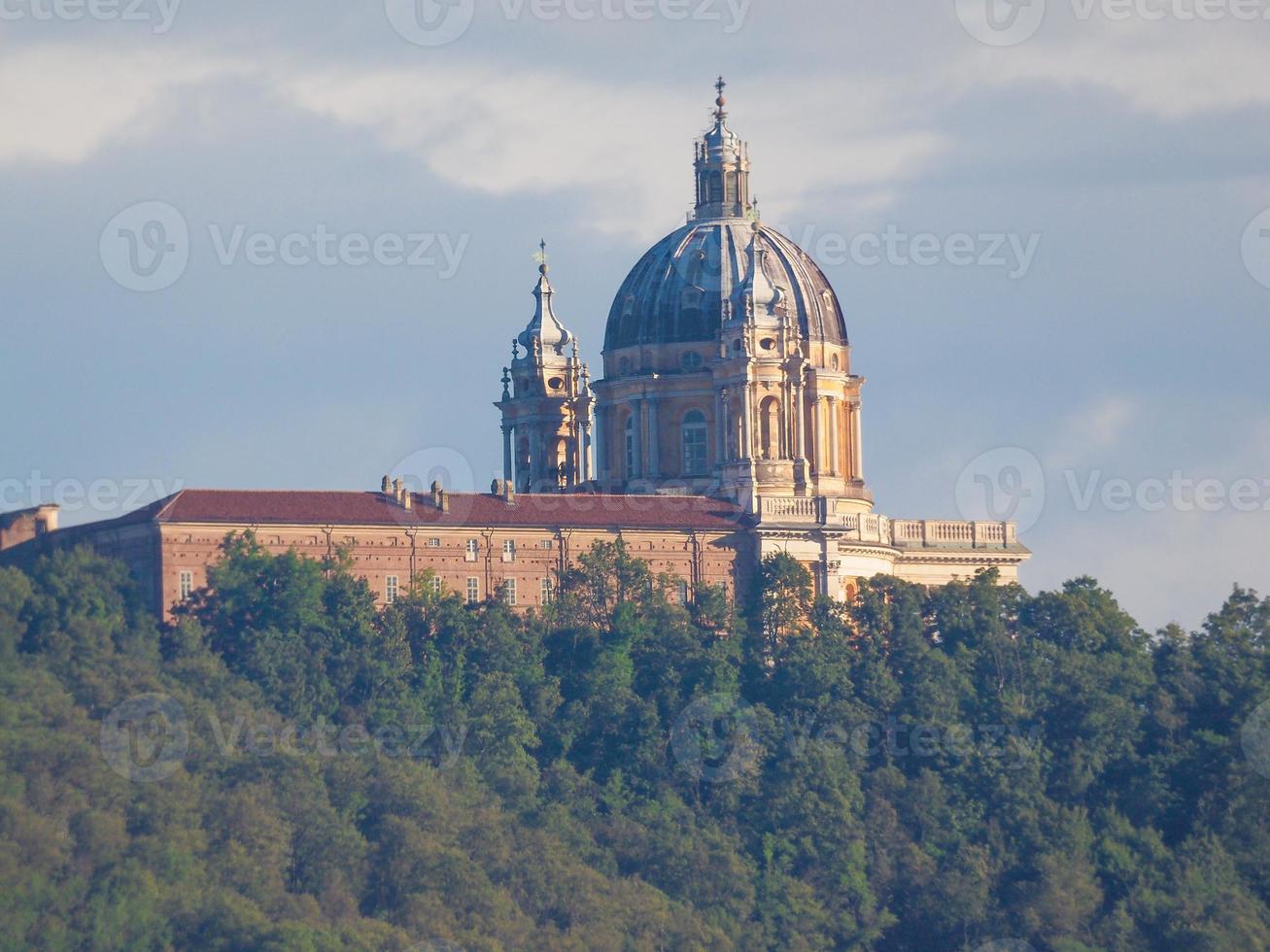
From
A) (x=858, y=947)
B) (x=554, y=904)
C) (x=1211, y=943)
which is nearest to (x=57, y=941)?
(x=554, y=904)

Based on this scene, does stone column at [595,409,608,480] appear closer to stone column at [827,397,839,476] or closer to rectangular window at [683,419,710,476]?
rectangular window at [683,419,710,476]

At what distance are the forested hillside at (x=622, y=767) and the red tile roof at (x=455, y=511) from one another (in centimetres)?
155

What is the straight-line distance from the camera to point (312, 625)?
145500 mm

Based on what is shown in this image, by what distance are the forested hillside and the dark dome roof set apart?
1203cm

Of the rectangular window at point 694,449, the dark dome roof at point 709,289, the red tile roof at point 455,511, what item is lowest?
the red tile roof at point 455,511

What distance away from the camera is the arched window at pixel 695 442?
162 meters

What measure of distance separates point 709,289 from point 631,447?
564 cm

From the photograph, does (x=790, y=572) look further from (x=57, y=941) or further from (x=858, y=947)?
(x=57, y=941)

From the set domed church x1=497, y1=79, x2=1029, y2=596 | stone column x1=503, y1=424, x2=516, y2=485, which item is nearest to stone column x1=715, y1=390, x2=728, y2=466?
domed church x1=497, y1=79, x2=1029, y2=596

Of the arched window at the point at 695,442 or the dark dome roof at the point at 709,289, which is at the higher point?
the dark dome roof at the point at 709,289

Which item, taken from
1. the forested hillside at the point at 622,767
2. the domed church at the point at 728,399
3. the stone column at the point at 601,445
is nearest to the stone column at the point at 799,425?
the domed church at the point at 728,399

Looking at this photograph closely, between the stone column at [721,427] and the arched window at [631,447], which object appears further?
the arched window at [631,447]

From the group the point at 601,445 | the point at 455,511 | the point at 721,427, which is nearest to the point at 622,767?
the point at 455,511

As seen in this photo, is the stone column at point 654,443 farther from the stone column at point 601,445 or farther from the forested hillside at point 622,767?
the forested hillside at point 622,767
